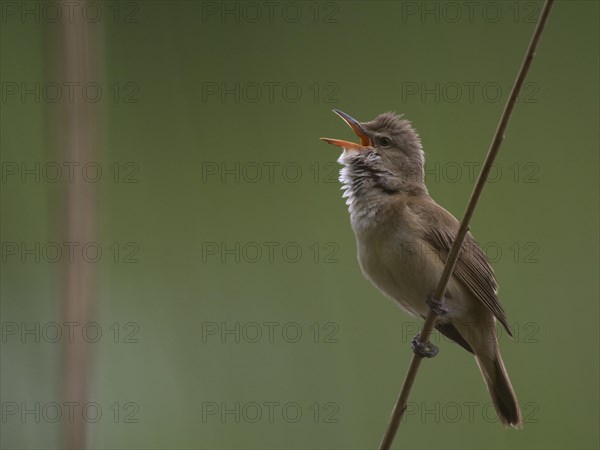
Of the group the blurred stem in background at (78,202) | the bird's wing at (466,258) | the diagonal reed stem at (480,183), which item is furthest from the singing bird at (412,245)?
the blurred stem in background at (78,202)

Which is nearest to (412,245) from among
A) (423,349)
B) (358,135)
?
(358,135)

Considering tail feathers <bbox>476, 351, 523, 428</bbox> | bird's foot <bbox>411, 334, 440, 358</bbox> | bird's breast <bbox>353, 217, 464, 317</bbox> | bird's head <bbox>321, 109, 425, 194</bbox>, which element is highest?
A: bird's head <bbox>321, 109, 425, 194</bbox>

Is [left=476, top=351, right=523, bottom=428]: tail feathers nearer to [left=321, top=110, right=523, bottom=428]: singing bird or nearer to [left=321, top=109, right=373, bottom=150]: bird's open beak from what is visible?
[left=321, top=110, right=523, bottom=428]: singing bird

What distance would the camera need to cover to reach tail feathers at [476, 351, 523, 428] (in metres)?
3.08

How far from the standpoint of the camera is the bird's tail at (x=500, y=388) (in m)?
3.08

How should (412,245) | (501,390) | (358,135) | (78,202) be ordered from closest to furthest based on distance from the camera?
(78,202), (412,245), (501,390), (358,135)

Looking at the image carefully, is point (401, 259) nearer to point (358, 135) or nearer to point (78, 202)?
point (358, 135)

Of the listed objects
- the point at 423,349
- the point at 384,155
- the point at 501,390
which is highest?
the point at 384,155

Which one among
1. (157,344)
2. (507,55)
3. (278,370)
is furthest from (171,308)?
(507,55)

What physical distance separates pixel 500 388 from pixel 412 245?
0.72 m

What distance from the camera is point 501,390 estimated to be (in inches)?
124

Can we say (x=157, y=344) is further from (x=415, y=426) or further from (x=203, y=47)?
(x=203, y=47)

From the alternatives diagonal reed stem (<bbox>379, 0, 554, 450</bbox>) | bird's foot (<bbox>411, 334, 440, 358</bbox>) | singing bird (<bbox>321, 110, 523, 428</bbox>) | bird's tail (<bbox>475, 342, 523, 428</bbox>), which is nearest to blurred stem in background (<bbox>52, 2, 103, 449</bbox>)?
diagonal reed stem (<bbox>379, 0, 554, 450</bbox>)

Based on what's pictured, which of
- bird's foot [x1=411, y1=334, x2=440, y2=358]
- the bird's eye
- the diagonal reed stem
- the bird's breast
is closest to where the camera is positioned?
the diagonal reed stem
